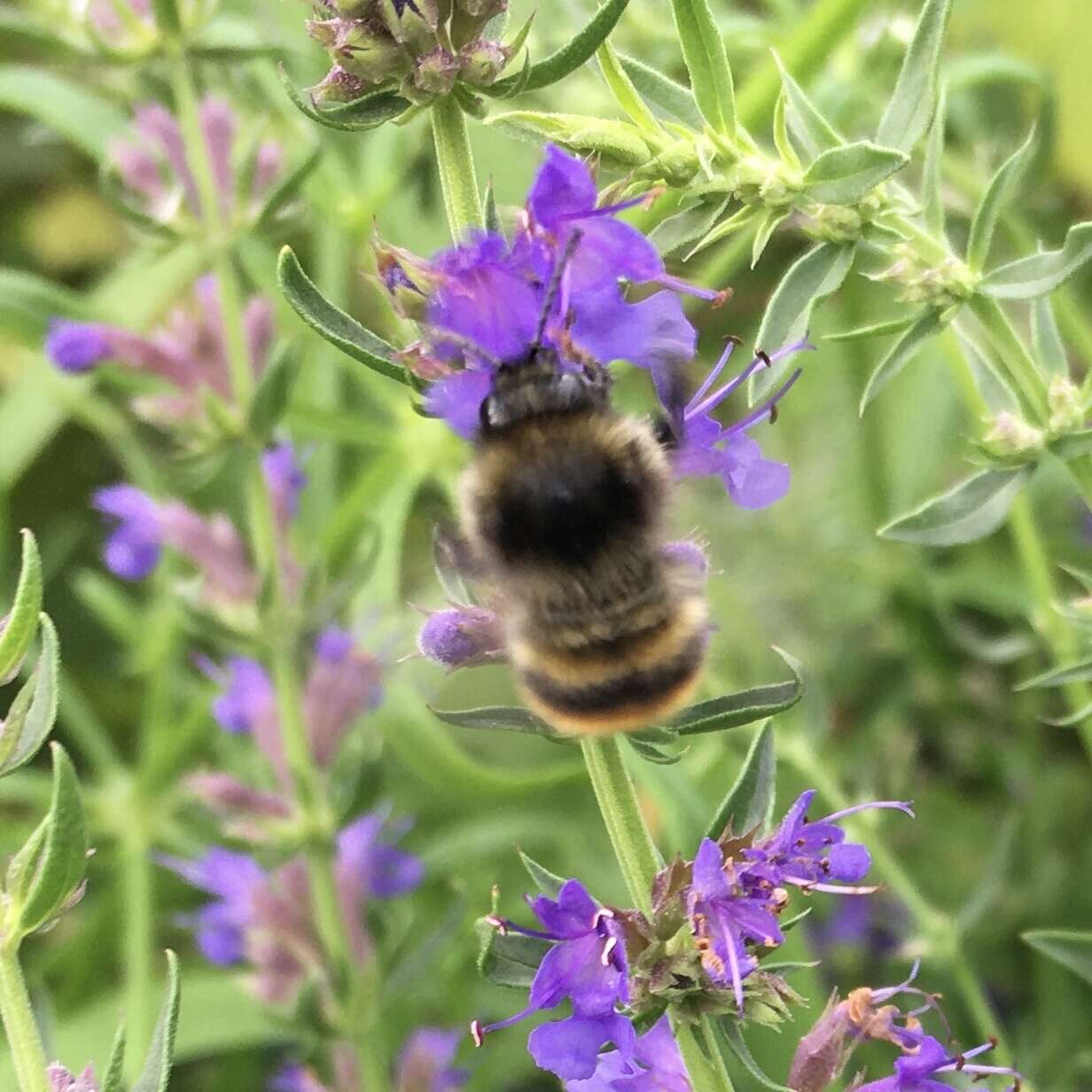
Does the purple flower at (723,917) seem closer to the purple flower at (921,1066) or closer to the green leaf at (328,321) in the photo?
the purple flower at (921,1066)

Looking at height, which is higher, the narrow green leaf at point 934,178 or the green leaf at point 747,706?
the narrow green leaf at point 934,178

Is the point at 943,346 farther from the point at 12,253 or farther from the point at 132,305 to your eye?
the point at 12,253

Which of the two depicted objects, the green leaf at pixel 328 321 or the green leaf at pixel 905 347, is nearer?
the green leaf at pixel 328 321

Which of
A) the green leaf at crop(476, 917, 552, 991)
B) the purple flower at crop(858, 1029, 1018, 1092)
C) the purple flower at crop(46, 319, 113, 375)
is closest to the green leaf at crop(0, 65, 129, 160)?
the purple flower at crop(46, 319, 113, 375)

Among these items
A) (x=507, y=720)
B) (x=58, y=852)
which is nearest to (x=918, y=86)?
(x=507, y=720)

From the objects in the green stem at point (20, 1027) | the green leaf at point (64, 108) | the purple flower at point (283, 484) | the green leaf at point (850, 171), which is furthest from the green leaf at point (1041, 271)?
the green leaf at point (64, 108)

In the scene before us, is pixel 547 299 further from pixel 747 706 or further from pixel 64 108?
pixel 64 108
